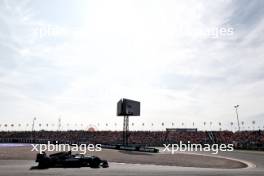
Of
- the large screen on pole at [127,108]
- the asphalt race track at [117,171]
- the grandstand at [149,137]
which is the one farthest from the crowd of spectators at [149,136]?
the asphalt race track at [117,171]

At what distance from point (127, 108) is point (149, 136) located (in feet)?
93.9

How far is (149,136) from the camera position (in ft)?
253

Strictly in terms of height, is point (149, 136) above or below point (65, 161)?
above

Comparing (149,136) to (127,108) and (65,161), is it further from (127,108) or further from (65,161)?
(65,161)

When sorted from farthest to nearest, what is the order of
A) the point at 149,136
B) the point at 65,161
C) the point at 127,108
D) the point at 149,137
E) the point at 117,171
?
the point at 149,136, the point at 149,137, the point at 127,108, the point at 65,161, the point at 117,171

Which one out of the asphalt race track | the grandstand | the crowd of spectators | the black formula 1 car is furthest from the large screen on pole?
the black formula 1 car

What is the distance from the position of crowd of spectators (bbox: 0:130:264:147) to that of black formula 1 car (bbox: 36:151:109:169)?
145ft

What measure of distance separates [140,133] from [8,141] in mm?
34026

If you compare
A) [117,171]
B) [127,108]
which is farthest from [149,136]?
[117,171]

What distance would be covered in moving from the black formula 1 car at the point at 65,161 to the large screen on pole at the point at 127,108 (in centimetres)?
2991

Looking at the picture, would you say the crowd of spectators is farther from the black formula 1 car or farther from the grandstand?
the black formula 1 car

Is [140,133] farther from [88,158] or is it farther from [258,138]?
[88,158]

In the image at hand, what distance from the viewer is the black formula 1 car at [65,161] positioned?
19.2 m

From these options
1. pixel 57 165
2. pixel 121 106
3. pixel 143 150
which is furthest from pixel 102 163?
pixel 121 106
